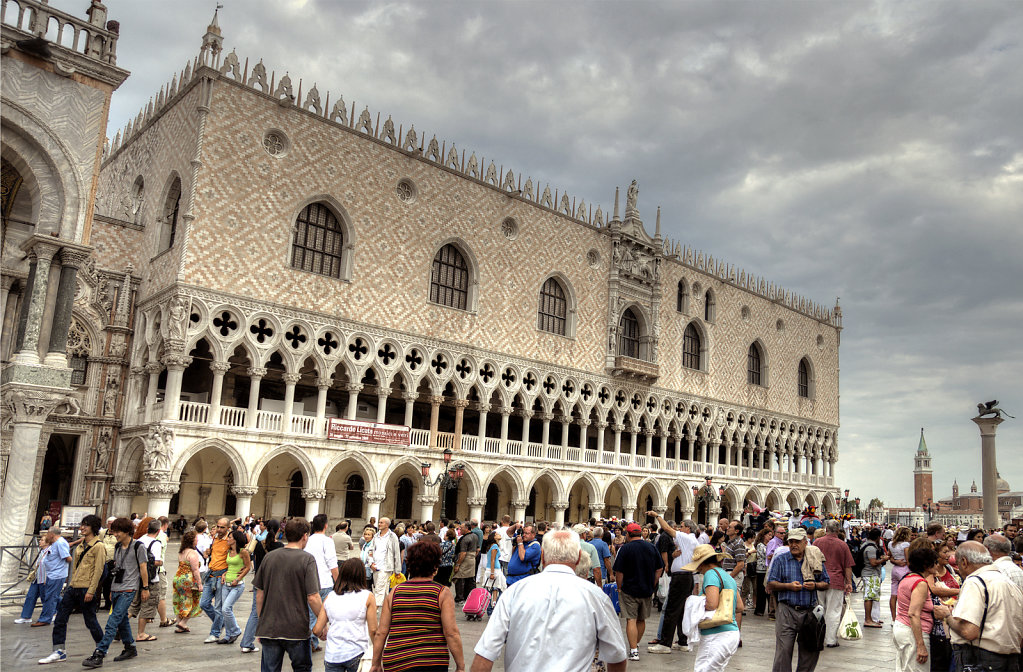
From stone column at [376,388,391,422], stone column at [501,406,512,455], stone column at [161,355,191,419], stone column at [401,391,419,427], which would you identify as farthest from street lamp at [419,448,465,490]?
stone column at [161,355,191,419]

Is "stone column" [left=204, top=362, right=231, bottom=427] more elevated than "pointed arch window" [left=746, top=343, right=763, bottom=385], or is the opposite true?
"pointed arch window" [left=746, top=343, right=763, bottom=385]

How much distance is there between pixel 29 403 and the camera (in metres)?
11.4

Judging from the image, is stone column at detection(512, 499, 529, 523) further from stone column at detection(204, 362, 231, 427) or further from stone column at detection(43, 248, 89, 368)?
stone column at detection(43, 248, 89, 368)

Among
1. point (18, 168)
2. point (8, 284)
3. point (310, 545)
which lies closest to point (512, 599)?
point (310, 545)

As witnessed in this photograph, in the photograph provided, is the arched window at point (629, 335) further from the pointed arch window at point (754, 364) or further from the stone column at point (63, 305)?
the stone column at point (63, 305)

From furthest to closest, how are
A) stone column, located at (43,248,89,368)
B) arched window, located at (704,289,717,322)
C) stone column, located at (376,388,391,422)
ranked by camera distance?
arched window, located at (704,289,717,322) → stone column, located at (376,388,391,422) → stone column, located at (43,248,89,368)

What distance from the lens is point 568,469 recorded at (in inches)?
1158

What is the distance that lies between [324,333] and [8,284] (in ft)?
34.0

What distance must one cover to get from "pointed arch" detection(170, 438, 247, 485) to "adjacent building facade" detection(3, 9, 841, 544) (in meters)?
0.06

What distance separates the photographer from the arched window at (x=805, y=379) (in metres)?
43.1

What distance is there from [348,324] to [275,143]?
5.61 metres

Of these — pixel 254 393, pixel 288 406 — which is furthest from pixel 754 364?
pixel 254 393

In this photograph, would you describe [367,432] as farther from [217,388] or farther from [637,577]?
[637,577]

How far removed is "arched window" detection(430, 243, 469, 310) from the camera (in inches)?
1038
